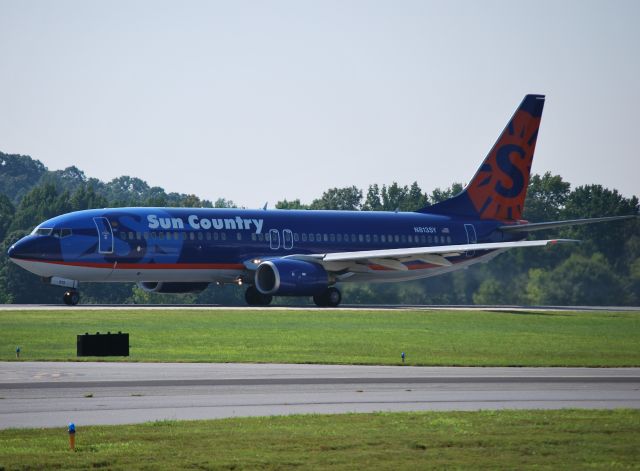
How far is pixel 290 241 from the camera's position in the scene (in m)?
62.6

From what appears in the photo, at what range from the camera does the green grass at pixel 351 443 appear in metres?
17.1

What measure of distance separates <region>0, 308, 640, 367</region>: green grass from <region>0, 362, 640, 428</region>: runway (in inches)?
95.0

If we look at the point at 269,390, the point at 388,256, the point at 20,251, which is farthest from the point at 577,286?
the point at 269,390

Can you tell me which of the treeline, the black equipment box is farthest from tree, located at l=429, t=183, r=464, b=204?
the black equipment box

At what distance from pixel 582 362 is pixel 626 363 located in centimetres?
117

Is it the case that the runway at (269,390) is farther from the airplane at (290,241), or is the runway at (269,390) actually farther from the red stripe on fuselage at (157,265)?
the airplane at (290,241)

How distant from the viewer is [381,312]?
56688 mm

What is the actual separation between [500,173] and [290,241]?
1471 centimetres

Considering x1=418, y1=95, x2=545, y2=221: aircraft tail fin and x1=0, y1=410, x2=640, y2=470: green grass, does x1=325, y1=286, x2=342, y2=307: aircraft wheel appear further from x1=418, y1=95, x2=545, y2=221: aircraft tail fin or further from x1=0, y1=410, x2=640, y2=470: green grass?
x1=0, y1=410, x2=640, y2=470: green grass

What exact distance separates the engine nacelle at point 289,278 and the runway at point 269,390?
2743 centimetres

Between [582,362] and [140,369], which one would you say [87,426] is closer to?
[140,369]

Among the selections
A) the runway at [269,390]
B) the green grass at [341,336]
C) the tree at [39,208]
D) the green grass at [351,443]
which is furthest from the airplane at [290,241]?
the tree at [39,208]

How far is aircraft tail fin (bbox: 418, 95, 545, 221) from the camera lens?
2778 inches

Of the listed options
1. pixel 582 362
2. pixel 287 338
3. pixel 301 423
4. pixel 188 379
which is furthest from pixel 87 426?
pixel 287 338
